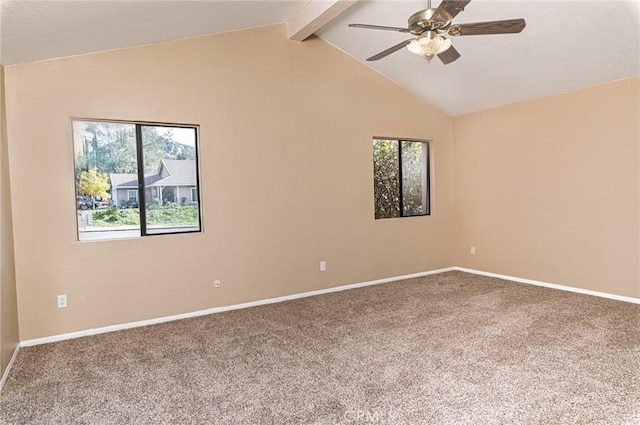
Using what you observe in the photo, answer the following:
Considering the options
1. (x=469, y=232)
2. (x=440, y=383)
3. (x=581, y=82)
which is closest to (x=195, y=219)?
(x=440, y=383)

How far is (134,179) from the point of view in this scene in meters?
3.71

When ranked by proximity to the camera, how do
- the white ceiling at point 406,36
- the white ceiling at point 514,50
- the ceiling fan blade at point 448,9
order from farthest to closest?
the white ceiling at point 514,50 → the white ceiling at point 406,36 → the ceiling fan blade at point 448,9

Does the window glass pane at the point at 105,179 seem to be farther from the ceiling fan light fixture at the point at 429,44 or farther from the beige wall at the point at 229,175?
the ceiling fan light fixture at the point at 429,44

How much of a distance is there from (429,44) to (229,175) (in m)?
2.43

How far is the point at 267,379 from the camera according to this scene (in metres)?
2.50

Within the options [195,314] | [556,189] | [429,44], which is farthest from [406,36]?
[195,314]

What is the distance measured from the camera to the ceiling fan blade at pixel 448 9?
222cm

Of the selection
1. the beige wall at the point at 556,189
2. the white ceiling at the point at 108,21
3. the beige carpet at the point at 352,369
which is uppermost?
the white ceiling at the point at 108,21

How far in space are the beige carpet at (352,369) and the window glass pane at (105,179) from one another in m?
1.03

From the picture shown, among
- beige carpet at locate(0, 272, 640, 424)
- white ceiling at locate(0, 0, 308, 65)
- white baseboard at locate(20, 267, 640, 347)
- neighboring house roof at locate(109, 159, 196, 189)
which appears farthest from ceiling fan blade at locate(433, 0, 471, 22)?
white baseboard at locate(20, 267, 640, 347)

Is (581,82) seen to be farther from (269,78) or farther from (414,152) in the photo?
(269,78)

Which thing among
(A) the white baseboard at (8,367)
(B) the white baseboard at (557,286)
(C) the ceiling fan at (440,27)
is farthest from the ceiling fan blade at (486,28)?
(A) the white baseboard at (8,367)

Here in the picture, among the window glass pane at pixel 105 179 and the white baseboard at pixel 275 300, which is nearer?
the white baseboard at pixel 275 300

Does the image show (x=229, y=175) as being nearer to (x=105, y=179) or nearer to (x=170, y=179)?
(x=170, y=179)
